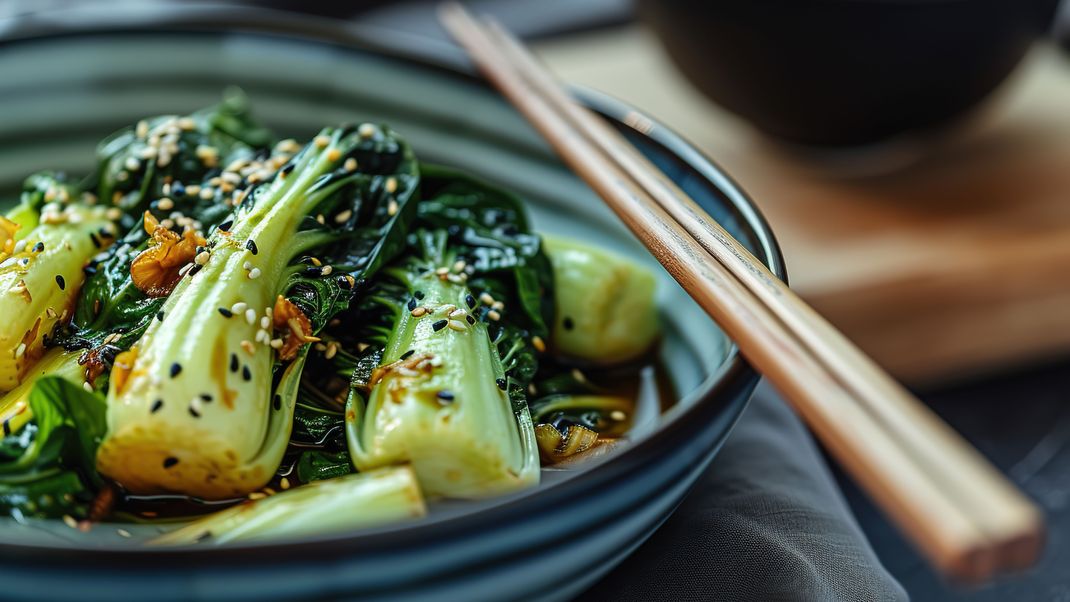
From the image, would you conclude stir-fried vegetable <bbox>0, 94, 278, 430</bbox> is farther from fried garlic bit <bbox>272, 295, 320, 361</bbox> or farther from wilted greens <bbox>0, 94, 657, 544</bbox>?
fried garlic bit <bbox>272, 295, 320, 361</bbox>

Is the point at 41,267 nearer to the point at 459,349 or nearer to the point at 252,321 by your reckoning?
the point at 252,321

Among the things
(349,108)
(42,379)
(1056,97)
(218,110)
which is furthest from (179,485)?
(1056,97)

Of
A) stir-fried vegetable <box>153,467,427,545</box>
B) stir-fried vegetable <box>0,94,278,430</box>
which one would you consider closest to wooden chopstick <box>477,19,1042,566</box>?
stir-fried vegetable <box>153,467,427,545</box>

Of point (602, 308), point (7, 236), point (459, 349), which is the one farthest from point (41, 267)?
point (602, 308)

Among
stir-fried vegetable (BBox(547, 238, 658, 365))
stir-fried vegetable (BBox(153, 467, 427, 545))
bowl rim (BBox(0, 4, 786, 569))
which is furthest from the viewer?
stir-fried vegetable (BBox(547, 238, 658, 365))

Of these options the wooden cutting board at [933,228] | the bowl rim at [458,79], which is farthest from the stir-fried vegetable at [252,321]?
the wooden cutting board at [933,228]

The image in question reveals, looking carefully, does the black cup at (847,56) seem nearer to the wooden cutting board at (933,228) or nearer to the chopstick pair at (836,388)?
the wooden cutting board at (933,228)
